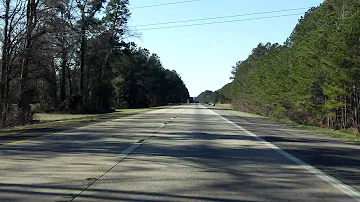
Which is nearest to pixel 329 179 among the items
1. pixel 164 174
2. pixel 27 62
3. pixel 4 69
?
pixel 164 174

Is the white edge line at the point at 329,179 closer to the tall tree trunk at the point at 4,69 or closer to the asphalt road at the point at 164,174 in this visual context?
the asphalt road at the point at 164,174

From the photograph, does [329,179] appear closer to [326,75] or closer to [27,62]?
[326,75]

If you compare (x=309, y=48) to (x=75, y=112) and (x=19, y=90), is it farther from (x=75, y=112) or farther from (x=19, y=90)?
(x=75, y=112)

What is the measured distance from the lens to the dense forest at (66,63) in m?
35.7

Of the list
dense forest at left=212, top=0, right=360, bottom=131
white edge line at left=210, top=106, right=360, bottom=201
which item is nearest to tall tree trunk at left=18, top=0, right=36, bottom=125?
dense forest at left=212, top=0, right=360, bottom=131

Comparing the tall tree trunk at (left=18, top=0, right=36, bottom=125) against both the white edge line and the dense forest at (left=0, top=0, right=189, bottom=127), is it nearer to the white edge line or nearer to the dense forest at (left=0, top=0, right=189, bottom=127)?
the dense forest at (left=0, top=0, right=189, bottom=127)

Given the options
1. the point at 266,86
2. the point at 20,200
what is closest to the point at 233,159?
the point at 20,200

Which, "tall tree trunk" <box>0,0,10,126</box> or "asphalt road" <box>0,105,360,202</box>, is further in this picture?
"tall tree trunk" <box>0,0,10,126</box>

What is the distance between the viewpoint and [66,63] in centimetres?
7188

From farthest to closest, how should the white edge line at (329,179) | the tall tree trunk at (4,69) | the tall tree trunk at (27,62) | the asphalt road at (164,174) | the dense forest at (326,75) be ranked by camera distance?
1. the tall tree trunk at (27,62)
2. the tall tree trunk at (4,69)
3. the dense forest at (326,75)
4. the white edge line at (329,179)
5. the asphalt road at (164,174)

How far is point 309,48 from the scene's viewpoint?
3616cm

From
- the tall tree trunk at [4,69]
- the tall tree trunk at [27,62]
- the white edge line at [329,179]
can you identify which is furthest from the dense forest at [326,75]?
the tall tree trunk at [4,69]

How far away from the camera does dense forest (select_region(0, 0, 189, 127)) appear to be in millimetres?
35719

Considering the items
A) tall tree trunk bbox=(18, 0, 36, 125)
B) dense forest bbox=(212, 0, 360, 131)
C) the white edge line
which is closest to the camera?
the white edge line
